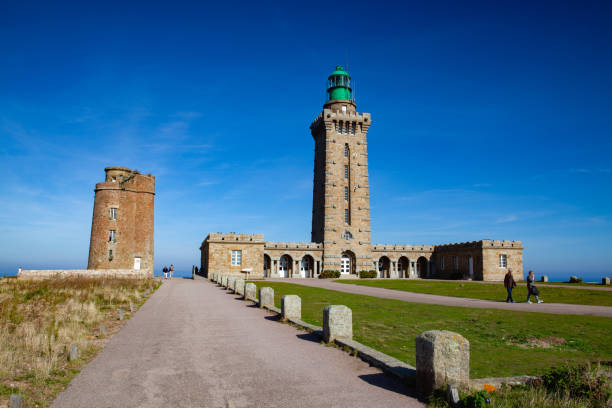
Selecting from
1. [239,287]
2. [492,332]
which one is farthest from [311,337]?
[239,287]

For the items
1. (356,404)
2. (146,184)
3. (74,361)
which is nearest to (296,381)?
(356,404)

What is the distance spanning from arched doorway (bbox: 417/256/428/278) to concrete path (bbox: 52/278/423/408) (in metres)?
44.4

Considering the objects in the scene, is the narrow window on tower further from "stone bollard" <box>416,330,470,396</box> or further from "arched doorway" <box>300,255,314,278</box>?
"stone bollard" <box>416,330,470,396</box>

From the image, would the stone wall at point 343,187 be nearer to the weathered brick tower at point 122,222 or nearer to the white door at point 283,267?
the white door at point 283,267

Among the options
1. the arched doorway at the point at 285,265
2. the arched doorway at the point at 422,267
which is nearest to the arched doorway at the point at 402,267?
the arched doorway at the point at 422,267

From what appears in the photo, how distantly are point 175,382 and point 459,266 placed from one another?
1771 inches

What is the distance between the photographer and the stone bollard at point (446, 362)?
17.9 feet

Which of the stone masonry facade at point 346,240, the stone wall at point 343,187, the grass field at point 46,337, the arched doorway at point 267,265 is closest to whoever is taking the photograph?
the grass field at point 46,337

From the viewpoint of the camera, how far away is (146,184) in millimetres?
46844

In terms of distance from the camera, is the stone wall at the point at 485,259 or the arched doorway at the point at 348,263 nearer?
the stone wall at the point at 485,259

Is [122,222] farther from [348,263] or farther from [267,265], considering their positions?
[348,263]

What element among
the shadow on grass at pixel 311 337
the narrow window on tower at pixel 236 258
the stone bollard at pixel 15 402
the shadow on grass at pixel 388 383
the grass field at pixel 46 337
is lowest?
the grass field at pixel 46 337

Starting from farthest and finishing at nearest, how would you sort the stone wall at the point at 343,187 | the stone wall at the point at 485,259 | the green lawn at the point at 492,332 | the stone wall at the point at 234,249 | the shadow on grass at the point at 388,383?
the stone wall at the point at 343,187
the stone wall at the point at 485,259
the stone wall at the point at 234,249
the green lawn at the point at 492,332
the shadow on grass at the point at 388,383

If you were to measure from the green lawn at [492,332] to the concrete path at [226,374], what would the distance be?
153 cm
